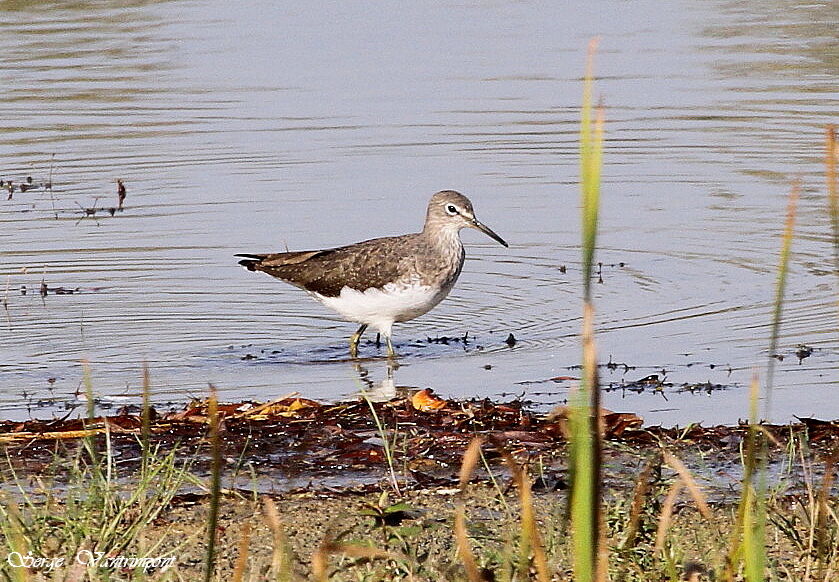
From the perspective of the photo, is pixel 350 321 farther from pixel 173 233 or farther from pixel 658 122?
pixel 658 122

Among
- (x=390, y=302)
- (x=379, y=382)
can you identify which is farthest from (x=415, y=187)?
(x=379, y=382)

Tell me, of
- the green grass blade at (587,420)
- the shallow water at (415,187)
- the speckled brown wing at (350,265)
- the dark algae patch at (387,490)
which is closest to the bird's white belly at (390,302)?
the speckled brown wing at (350,265)

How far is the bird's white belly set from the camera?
9625mm

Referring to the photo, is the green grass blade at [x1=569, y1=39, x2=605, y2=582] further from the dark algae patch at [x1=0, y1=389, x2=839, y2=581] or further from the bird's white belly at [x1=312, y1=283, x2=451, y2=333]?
the bird's white belly at [x1=312, y1=283, x2=451, y2=333]

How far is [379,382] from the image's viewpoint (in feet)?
29.7

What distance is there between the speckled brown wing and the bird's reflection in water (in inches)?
20.2

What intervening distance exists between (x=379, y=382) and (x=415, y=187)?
4.71 m

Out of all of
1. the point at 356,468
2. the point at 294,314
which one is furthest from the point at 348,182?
the point at 356,468

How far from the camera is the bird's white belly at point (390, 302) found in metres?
9.62

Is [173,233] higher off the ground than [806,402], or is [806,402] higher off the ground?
[173,233]

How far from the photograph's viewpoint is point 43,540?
15.8ft

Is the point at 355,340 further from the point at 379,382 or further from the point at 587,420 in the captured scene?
the point at 587,420

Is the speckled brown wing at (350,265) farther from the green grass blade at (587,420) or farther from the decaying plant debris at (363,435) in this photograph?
the green grass blade at (587,420)

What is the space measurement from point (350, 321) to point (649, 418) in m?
2.98
